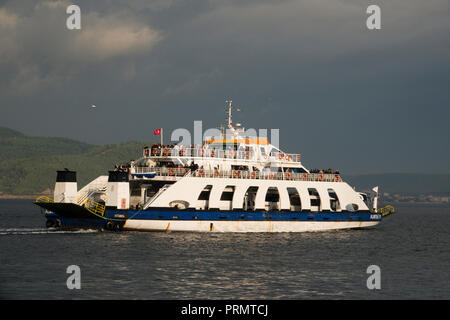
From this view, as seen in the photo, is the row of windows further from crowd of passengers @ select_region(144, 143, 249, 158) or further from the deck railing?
crowd of passengers @ select_region(144, 143, 249, 158)

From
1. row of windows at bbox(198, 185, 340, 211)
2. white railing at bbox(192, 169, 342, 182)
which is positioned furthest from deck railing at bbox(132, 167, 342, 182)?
row of windows at bbox(198, 185, 340, 211)

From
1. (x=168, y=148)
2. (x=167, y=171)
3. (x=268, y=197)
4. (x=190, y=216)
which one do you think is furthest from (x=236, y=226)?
(x=268, y=197)

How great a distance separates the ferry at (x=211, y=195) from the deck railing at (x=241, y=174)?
0.07 metres

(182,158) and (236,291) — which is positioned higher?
(182,158)

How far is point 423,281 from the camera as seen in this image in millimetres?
29891

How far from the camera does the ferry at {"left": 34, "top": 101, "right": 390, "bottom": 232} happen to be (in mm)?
43875

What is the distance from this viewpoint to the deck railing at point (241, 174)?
150 feet

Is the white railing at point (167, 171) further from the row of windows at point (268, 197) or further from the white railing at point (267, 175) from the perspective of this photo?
the row of windows at point (268, 197)

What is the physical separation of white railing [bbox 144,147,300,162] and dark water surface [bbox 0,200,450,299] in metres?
6.61

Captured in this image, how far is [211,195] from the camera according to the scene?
1815 inches

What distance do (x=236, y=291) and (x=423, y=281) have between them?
32.7 ft

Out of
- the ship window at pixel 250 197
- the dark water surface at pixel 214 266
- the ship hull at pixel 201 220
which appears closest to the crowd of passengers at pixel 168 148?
the ship window at pixel 250 197
